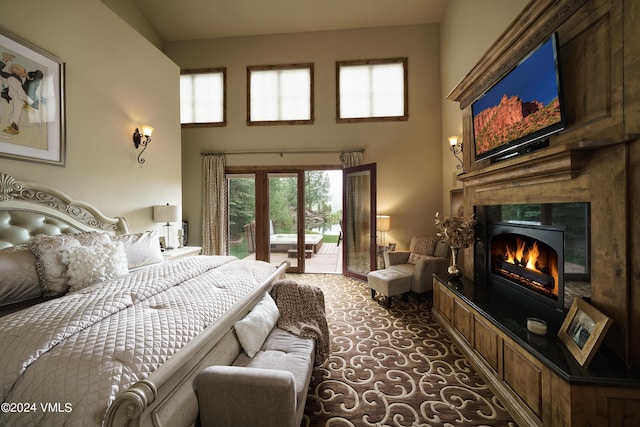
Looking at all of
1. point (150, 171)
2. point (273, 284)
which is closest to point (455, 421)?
point (273, 284)

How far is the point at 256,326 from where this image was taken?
1721mm

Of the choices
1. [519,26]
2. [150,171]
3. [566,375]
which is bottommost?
[566,375]

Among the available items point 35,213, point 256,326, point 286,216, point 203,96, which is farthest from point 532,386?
point 203,96

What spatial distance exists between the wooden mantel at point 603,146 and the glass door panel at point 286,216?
389 cm

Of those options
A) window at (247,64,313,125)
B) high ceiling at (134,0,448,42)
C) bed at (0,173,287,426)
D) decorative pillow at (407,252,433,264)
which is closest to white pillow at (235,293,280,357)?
bed at (0,173,287,426)

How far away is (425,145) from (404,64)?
1.62 meters

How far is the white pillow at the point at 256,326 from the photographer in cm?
161

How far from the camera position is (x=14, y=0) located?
2.21 meters

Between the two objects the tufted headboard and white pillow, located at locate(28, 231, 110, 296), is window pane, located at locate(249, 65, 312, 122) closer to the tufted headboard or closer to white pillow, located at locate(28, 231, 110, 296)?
the tufted headboard

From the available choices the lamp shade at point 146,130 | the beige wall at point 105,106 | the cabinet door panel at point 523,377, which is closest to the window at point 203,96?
the beige wall at point 105,106

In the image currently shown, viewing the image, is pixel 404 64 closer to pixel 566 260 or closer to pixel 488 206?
pixel 488 206

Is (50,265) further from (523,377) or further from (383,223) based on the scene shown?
(383,223)

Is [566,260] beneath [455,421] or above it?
above

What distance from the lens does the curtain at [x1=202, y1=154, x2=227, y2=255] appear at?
5.23 m
